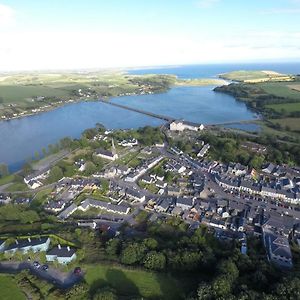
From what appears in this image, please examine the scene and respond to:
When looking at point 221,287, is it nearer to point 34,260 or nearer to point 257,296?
point 257,296

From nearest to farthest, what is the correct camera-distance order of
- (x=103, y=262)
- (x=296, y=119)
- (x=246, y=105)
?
(x=103, y=262)
(x=296, y=119)
(x=246, y=105)

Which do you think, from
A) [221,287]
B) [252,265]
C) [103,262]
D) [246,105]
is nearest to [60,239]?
[103,262]

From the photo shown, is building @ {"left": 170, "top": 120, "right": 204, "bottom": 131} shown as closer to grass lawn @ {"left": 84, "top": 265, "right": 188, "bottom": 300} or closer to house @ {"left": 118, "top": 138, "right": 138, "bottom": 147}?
house @ {"left": 118, "top": 138, "right": 138, "bottom": 147}

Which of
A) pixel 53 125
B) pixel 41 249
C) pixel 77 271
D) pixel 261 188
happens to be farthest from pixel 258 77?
pixel 77 271

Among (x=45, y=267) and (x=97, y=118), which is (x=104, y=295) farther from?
(x=97, y=118)

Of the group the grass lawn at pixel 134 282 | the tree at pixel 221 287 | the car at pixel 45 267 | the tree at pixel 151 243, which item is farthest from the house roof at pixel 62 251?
the tree at pixel 221 287

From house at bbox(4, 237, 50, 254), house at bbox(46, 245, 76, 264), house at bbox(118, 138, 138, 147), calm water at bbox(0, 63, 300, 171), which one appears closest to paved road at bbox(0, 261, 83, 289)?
house at bbox(46, 245, 76, 264)

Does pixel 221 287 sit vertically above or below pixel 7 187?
above
